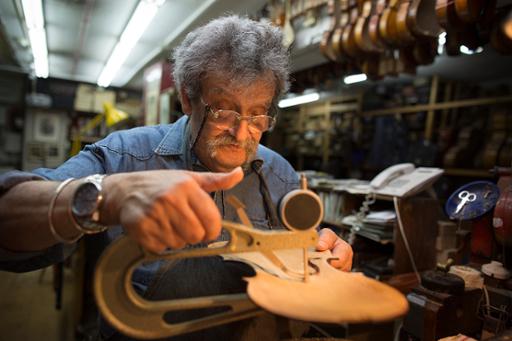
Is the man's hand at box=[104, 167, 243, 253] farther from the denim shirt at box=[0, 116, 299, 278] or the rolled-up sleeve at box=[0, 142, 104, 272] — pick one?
the denim shirt at box=[0, 116, 299, 278]

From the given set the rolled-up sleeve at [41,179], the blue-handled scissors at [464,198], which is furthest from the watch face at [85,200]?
the blue-handled scissors at [464,198]

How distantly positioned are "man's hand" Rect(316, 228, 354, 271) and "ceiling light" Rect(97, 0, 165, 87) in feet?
12.1

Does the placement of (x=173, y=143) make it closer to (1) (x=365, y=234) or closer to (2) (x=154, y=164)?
(2) (x=154, y=164)

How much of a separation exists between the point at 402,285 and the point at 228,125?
128 cm

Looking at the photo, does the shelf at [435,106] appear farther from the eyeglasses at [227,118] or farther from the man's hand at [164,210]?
the man's hand at [164,210]

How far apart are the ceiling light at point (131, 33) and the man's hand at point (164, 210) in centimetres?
380

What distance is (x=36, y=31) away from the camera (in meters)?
4.78

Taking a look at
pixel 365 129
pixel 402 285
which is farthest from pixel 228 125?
pixel 365 129

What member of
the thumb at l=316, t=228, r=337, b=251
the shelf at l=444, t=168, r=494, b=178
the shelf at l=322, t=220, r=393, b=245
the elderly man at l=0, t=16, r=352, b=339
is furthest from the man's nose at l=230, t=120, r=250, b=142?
the shelf at l=444, t=168, r=494, b=178

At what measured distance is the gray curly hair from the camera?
3.40 feet

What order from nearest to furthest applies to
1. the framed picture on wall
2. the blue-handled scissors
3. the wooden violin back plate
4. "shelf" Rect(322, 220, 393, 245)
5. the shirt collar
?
1. the wooden violin back plate
2. the shirt collar
3. the blue-handled scissors
4. "shelf" Rect(322, 220, 393, 245)
5. the framed picture on wall

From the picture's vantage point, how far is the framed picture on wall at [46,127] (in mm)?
7473

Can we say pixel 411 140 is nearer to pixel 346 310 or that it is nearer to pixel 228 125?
pixel 228 125

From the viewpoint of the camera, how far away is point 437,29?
1779 mm
